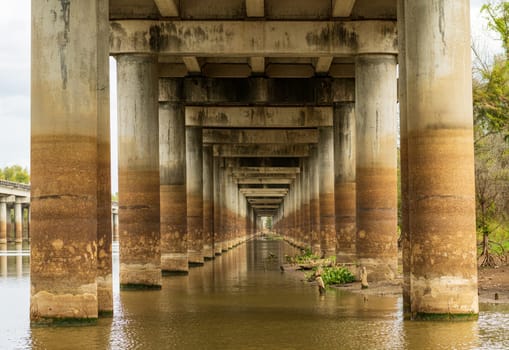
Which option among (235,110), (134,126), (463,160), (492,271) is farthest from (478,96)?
(235,110)

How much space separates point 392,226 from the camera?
24.3 m

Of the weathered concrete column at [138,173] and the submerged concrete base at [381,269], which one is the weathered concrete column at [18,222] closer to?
the weathered concrete column at [138,173]

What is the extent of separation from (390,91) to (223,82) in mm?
8600

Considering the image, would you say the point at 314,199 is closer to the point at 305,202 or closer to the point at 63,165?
the point at 305,202

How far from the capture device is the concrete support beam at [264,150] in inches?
2026

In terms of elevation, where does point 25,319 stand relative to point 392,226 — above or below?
below

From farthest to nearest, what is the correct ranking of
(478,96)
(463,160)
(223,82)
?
(223,82), (478,96), (463,160)

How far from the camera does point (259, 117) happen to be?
37.2m

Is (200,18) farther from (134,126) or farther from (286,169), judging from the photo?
(286,169)

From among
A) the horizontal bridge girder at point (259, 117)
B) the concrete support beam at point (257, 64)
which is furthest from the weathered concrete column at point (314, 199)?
the concrete support beam at point (257, 64)

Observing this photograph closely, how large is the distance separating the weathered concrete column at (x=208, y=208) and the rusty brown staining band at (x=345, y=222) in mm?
11617

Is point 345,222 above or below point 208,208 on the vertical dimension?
below

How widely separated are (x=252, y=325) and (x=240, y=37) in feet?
36.7

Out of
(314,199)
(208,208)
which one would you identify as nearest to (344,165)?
(208,208)
